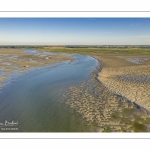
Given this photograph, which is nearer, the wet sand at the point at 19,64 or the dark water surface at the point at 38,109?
the dark water surface at the point at 38,109

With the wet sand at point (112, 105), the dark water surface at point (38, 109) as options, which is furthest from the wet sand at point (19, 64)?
the wet sand at point (112, 105)

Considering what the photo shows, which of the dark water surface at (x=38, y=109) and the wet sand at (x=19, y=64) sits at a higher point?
the wet sand at (x=19, y=64)

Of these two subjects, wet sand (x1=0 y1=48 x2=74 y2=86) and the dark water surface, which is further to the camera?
wet sand (x1=0 y1=48 x2=74 y2=86)

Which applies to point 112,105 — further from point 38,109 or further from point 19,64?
point 19,64

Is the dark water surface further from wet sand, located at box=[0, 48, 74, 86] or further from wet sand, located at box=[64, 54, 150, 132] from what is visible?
wet sand, located at box=[0, 48, 74, 86]

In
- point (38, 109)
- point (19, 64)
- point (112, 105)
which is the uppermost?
point (19, 64)

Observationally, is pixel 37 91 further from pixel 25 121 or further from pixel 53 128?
pixel 53 128

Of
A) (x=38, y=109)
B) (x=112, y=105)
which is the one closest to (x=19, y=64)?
(x=38, y=109)

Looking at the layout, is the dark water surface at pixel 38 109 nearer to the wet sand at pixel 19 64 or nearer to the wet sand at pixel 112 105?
the wet sand at pixel 112 105

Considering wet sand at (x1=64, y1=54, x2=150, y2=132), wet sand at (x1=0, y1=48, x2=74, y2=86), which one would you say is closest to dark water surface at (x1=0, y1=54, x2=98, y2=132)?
wet sand at (x1=64, y1=54, x2=150, y2=132)
